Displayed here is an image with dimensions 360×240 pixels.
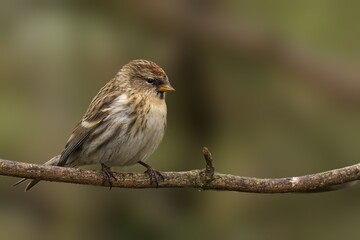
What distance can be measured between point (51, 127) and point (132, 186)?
387 cm

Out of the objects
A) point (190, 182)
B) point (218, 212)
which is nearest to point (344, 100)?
point (218, 212)

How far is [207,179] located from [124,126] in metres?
0.83

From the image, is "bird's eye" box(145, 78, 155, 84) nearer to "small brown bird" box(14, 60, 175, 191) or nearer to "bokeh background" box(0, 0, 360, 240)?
"small brown bird" box(14, 60, 175, 191)

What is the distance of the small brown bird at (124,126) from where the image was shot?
4.50m

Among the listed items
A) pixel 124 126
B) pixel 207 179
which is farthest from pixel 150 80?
pixel 207 179

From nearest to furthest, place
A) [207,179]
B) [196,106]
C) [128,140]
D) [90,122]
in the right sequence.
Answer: [207,179] < [128,140] < [90,122] < [196,106]

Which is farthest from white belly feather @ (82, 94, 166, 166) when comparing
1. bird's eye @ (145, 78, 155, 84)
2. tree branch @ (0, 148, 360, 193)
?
tree branch @ (0, 148, 360, 193)

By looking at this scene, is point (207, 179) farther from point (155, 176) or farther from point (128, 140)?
point (128, 140)

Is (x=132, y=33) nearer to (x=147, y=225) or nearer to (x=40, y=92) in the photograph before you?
(x=40, y=92)

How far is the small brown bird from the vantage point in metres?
4.50

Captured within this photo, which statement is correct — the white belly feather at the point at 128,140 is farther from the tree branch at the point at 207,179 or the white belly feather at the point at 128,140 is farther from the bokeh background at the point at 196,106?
the bokeh background at the point at 196,106

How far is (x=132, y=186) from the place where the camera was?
3.94 metres

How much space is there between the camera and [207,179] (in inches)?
151

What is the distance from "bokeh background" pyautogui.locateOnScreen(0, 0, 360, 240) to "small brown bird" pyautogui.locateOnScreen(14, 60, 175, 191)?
287 cm
